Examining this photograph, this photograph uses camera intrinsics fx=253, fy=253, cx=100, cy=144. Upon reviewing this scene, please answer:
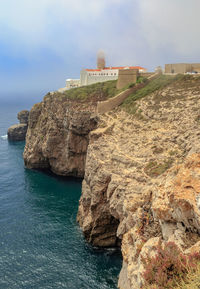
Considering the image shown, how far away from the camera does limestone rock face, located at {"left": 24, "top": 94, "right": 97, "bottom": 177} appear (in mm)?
57469

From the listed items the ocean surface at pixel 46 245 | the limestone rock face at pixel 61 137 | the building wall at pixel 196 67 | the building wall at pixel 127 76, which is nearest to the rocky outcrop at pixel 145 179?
the ocean surface at pixel 46 245

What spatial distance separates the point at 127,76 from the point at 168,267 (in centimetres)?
5344

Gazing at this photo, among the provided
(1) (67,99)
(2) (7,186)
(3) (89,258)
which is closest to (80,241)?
(3) (89,258)

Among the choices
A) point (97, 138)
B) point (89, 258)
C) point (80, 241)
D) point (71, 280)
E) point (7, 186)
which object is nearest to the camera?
point (71, 280)

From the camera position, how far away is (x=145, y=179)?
28.5m

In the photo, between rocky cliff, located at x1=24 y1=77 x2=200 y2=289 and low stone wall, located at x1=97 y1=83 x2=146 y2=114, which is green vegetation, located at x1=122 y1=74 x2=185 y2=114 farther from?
rocky cliff, located at x1=24 y1=77 x2=200 y2=289

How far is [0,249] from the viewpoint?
35156 millimetres

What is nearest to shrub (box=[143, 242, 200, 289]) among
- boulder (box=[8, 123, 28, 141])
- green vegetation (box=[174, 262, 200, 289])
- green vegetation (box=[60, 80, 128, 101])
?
green vegetation (box=[174, 262, 200, 289])

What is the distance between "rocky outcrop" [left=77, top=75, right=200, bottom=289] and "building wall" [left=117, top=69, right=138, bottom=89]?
12642mm

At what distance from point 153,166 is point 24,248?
70.0 ft

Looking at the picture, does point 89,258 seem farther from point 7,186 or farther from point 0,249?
point 7,186

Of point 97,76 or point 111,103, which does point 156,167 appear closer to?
point 111,103

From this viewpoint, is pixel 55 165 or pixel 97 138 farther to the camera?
pixel 55 165

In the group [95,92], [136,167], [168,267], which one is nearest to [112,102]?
[95,92]
